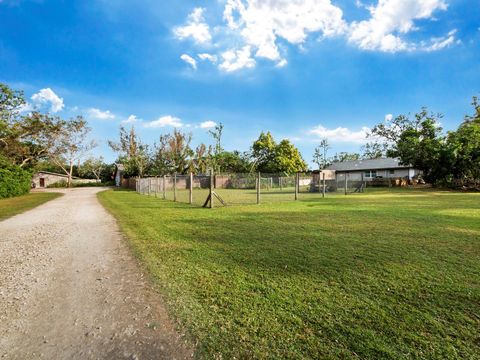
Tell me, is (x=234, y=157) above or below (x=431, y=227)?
above

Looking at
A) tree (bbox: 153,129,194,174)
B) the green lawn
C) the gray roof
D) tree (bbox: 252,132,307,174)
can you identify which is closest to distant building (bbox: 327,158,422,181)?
the gray roof

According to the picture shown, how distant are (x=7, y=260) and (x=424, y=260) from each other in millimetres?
7454

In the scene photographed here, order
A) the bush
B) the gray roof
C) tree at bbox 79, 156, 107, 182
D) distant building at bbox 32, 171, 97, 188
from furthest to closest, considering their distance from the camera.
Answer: tree at bbox 79, 156, 107, 182, distant building at bbox 32, 171, 97, 188, the gray roof, the bush

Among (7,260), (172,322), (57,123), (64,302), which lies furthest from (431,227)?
(57,123)

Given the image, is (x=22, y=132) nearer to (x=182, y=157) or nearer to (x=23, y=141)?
(x=23, y=141)

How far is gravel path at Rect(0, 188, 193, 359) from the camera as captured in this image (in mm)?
2352

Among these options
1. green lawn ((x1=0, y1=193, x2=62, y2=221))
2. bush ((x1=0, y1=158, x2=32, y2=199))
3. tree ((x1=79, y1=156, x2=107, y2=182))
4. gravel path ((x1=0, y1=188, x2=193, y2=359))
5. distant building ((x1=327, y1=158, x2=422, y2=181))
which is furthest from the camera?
tree ((x1=79, y1=156, x2=107, y2=182))

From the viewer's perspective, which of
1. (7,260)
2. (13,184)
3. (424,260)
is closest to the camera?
(424,260)

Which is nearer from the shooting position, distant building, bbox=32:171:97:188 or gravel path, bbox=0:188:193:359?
gravel path, bbox=0:188:193:359

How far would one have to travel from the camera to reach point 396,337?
2.43 metres

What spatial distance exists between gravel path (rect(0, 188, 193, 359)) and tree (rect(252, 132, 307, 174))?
38.9 m

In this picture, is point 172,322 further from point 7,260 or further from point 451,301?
point 7,260

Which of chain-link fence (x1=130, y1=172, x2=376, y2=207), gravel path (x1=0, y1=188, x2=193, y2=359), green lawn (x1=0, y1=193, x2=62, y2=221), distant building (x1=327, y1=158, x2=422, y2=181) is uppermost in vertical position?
distant building (x1=327, y1=158, x2=422, y2=181)

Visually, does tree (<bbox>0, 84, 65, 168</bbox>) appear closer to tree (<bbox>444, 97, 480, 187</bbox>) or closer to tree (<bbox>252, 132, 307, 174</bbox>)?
tree (<bbox>252, 132, 307, 174</bbox>)
